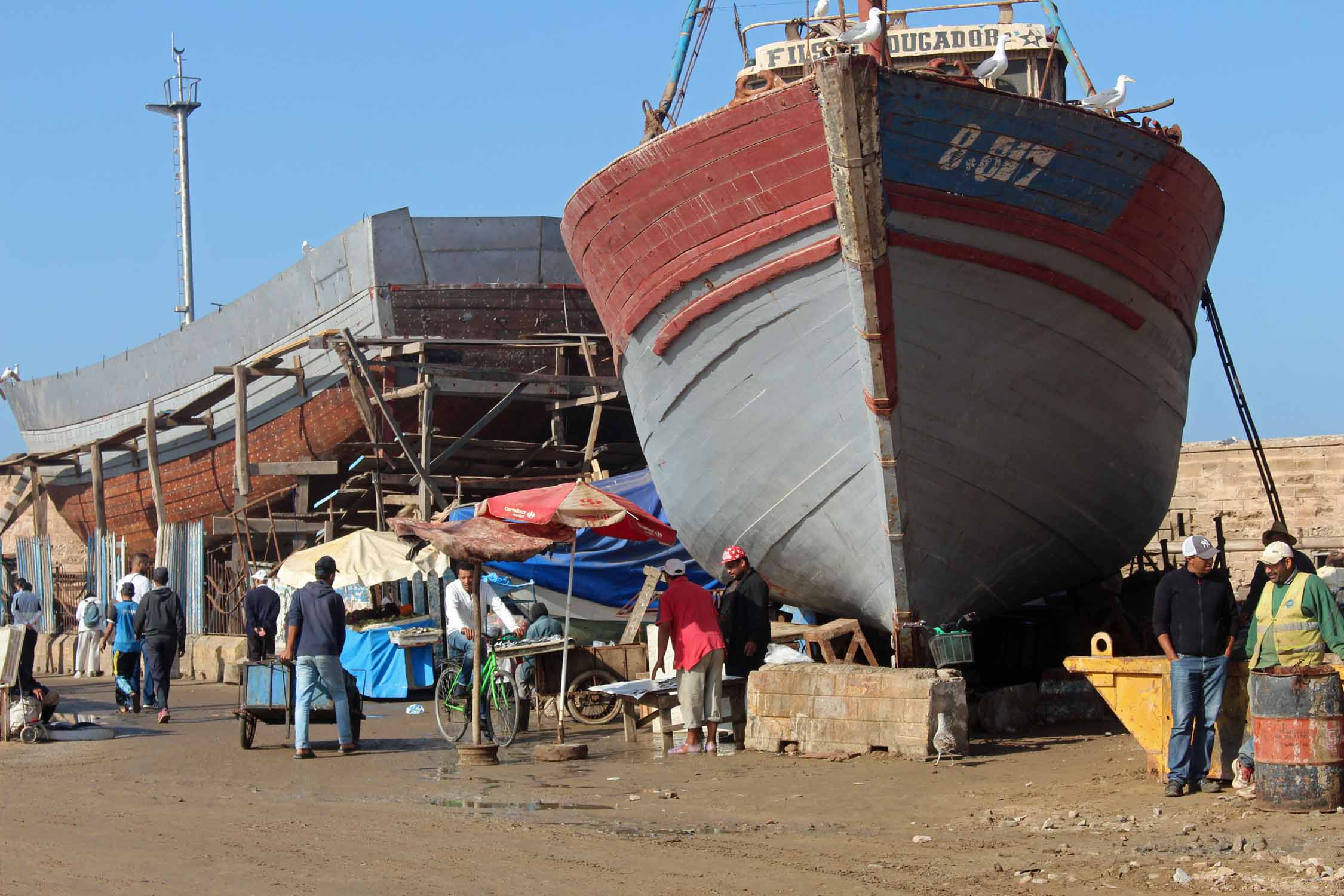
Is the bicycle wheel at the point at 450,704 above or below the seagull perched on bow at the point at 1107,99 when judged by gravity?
below

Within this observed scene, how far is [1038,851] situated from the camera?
5.54 metres

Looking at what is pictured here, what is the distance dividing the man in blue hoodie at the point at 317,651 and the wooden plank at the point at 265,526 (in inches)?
325

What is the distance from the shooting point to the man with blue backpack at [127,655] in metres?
12.4

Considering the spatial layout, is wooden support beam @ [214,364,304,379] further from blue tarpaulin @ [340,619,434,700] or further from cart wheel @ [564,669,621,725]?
cart wheel @ [564,669,621,725]

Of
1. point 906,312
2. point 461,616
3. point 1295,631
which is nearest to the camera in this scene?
point 1295,631

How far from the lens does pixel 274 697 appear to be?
9.78 metres

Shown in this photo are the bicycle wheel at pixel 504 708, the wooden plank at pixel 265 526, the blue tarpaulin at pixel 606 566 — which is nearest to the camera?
the bicycle wheel at pixel 504 708

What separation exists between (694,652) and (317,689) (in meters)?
2.56

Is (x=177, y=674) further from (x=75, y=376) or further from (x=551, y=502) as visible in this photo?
(x=75, y=376)

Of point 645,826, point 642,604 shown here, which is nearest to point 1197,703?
point 645,826

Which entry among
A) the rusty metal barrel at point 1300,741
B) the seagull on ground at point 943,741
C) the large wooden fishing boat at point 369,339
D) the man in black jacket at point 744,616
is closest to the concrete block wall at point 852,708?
the seagull on ground at point 943,741

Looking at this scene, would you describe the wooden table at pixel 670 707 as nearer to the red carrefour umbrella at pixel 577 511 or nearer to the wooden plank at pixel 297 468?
the red carrefour umbrella at pixel 577 511

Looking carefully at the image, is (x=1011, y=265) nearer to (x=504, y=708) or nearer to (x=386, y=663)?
(x=504, y=708)

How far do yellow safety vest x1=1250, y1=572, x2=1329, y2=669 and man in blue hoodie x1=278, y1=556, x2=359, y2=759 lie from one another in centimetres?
564
